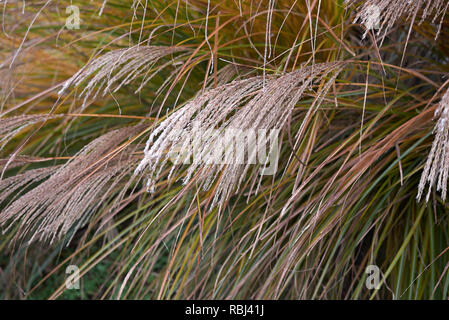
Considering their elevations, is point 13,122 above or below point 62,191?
above

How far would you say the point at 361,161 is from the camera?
3.35ft

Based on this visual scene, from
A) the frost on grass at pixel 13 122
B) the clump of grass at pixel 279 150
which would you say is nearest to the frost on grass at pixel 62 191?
the clump of grass at pixel 279 150

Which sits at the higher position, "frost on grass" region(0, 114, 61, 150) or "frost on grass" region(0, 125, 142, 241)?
"frost on grass" region(0, 114, 61, 150)

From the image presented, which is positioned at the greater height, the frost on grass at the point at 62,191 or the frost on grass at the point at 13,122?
the frost on grass at the point at 13,122

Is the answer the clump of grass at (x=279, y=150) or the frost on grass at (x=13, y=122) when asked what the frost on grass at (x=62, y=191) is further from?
the frost on grass at (x=13, y=122)

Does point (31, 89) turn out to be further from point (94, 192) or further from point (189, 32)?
point (94, 192)

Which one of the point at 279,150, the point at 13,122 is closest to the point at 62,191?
the point at 13,122

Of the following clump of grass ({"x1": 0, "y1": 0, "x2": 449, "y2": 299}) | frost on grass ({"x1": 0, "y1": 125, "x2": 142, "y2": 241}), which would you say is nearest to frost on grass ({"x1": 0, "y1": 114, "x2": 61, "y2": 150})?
Answer: clump of grass ({"x1": 0, "y1": 0, "x2": 449, "y2": 299})

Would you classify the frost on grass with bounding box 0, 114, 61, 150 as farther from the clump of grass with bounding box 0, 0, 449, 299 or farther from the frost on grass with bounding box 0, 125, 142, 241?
the frost on grass with bounding box 0, 125, 142, 241

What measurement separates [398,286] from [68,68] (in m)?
1.36

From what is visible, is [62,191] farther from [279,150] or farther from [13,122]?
[279,150]

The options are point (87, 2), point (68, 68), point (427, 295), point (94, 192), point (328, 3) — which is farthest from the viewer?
point (68, 68)
